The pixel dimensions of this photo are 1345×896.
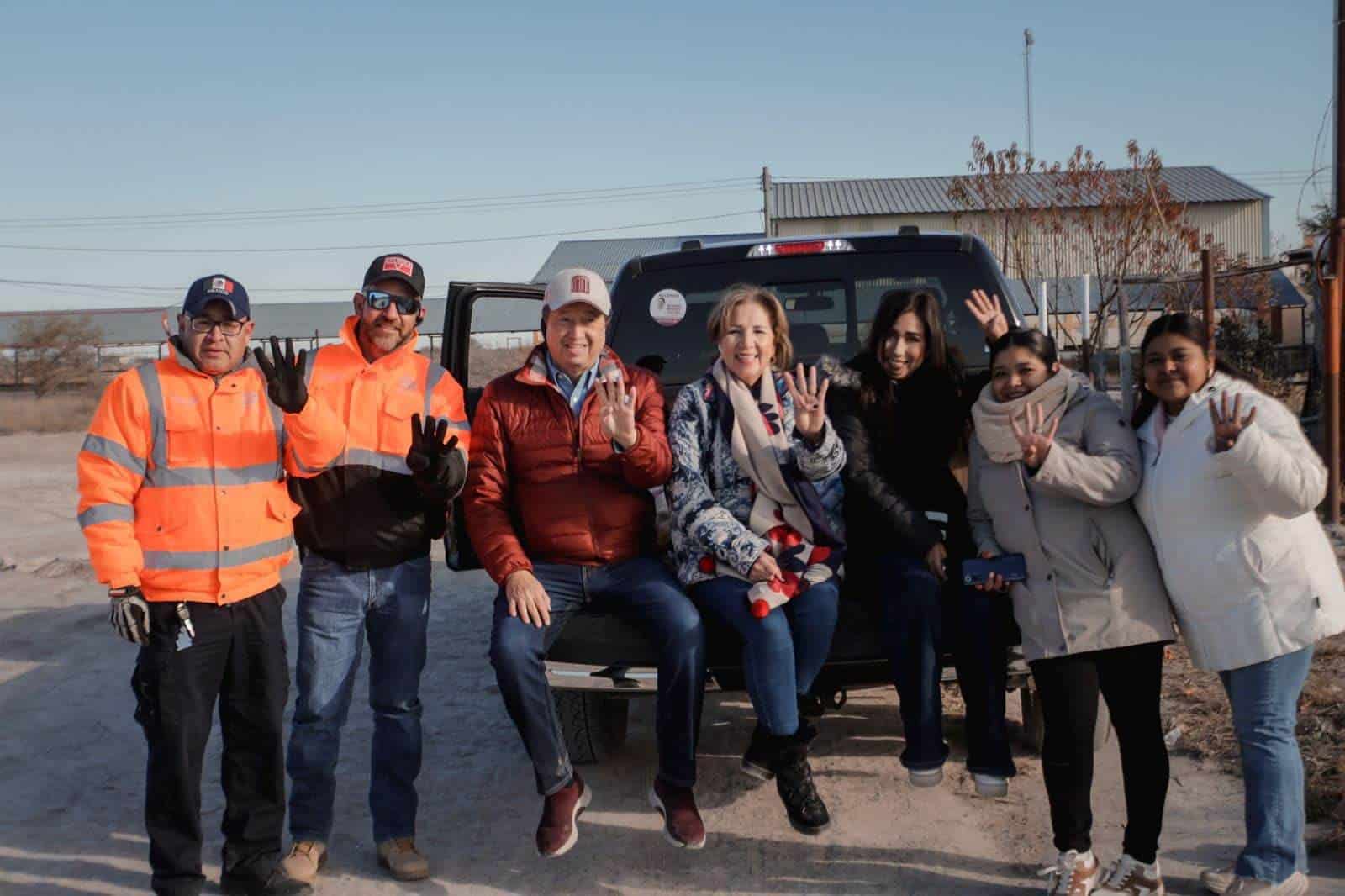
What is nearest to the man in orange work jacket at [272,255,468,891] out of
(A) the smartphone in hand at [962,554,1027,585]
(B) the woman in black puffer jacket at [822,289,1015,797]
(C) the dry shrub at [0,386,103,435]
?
(B) the woman in black puffer jacket at [822,289,1015,797]

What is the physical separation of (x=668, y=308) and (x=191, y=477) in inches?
83.4

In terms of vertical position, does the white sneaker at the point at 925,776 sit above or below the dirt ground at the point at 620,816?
above

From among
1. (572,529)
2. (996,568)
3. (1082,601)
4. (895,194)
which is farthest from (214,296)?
(895,194)

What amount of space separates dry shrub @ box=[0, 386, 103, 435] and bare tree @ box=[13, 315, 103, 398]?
0.97 meters

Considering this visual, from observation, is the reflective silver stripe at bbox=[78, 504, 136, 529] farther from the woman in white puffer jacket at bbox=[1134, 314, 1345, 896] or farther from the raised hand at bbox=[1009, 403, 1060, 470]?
the woman in white puffer jacket at bbox=[1134, 314, 1345, 896]

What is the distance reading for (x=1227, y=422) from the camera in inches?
129

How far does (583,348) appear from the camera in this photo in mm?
4047

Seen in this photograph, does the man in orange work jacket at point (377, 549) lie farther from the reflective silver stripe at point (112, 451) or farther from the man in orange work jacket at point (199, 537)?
the reflective silver stripe at point (112, 451)

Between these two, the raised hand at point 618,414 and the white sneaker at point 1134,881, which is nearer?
the white sneaker at point 1134,881

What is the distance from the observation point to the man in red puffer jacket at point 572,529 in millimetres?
3826

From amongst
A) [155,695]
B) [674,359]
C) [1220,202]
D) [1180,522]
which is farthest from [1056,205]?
[1220,202]

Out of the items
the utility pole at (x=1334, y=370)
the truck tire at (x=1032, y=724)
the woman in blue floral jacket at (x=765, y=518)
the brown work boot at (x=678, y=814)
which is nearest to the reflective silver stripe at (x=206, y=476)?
the woman in blue floral jacket at (x=765, y=518)

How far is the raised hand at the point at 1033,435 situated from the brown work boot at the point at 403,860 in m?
2.33

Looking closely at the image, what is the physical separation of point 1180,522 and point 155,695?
3119mm
